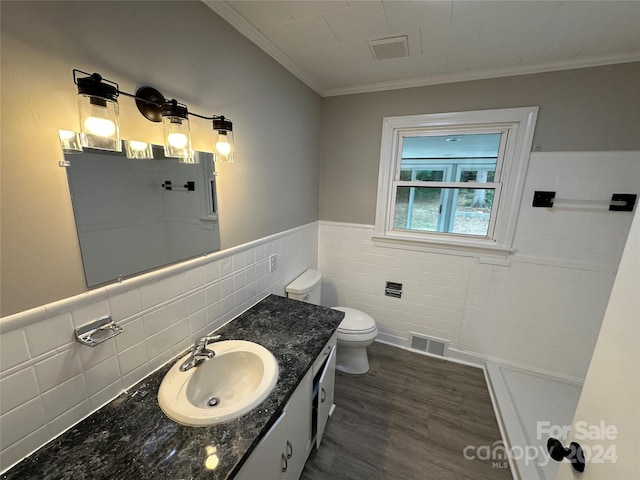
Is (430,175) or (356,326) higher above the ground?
(430,175)

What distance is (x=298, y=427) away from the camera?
1186 millimetres

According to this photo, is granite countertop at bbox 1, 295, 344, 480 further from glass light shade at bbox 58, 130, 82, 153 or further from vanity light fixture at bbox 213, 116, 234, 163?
vanity light fixture at bbox 213, 116, 234, 163

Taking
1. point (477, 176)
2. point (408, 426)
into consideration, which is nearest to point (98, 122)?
point (408, 426)

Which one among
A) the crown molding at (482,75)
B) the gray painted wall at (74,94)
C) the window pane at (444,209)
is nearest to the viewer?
the gray painted wall at (74,94)

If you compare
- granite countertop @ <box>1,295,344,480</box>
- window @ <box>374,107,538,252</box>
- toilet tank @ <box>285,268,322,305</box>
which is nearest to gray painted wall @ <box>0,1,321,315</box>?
granite countertop @ <box>1,295,344,480</box>

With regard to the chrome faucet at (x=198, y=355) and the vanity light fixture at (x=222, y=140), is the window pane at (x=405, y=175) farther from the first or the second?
the chrome faucet at (x=198, y=355)

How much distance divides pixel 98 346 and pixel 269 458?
0.75 m

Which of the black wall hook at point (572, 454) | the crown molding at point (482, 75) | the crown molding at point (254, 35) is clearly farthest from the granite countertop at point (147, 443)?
the crown molding at point (482, 75)

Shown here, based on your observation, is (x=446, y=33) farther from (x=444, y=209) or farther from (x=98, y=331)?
(x=98, y=331)

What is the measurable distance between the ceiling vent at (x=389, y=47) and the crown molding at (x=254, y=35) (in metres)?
0.57

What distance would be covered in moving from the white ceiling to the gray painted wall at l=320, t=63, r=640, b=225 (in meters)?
0.09

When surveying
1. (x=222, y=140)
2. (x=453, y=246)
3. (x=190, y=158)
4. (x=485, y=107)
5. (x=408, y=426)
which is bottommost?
(x=408, y=426)

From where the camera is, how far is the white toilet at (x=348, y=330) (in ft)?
6.64

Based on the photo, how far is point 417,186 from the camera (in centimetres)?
229
